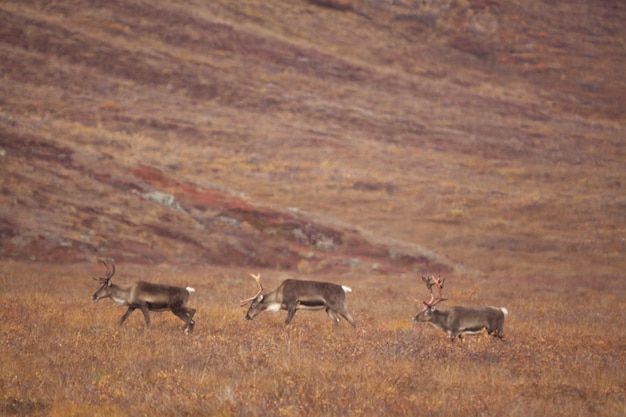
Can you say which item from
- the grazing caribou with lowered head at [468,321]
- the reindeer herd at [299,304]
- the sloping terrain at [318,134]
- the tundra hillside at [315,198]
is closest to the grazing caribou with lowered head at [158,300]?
the reindeer herd at [299,304]

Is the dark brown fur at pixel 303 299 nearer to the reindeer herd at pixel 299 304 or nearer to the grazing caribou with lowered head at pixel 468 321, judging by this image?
the reindeer herd at pixel 299 304

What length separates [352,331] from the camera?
1514cm

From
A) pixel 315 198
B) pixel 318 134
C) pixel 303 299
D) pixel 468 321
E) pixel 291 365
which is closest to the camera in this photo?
pixel 291 365

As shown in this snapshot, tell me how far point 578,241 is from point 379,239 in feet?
39.1

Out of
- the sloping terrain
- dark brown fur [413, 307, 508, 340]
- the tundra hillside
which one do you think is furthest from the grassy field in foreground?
the sloping terrain

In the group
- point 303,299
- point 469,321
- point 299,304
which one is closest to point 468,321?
point 469,321

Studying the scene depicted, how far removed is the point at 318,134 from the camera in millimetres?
70062

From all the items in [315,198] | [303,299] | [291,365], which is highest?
[291,365]

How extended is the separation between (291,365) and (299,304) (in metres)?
5.25

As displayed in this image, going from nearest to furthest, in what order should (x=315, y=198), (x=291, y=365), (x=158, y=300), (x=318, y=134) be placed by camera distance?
(x=291, y=365)
(x=158, y=300)
(x=315, y=198)
(x=318, y=134)

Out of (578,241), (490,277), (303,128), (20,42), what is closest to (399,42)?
(303,128)

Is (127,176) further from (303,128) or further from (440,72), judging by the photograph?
(440,72)

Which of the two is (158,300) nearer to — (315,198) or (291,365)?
(291,365)

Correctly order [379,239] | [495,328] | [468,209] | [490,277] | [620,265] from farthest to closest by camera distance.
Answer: [468,209], [379,239], [620,265], [490,277], [495,328]
